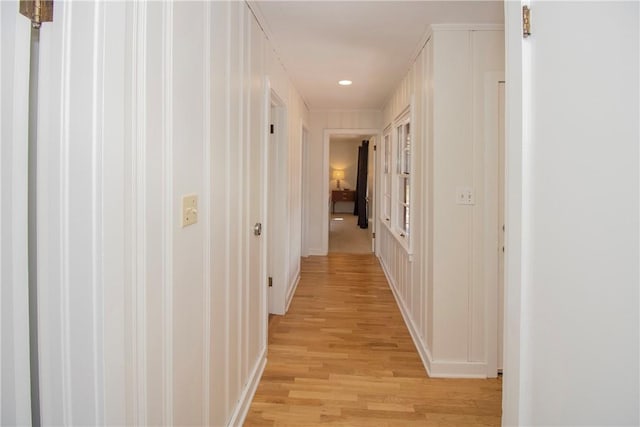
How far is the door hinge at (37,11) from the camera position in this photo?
83cm

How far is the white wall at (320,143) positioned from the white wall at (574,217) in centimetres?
512

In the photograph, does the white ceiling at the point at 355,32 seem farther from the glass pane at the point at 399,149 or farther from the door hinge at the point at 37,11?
the door hinge at the point at 37,11

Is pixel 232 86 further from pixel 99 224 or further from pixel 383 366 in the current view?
pixel 383 366

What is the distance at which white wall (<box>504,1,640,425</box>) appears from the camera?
72 cm

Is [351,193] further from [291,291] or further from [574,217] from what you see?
[574,217]

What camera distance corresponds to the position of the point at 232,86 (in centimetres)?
188

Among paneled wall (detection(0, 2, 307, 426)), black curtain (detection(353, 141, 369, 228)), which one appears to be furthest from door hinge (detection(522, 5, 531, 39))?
black curtain (detection(353, 141, 369, 228))

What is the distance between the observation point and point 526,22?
1.05m

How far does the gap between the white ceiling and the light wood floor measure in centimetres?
237

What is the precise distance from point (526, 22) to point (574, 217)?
1.85 feet

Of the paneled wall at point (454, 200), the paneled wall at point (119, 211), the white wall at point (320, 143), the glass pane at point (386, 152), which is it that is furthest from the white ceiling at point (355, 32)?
the white wall at point (320, 143)

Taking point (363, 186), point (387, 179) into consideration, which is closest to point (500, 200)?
point (387, 179)

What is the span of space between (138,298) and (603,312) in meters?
1.09

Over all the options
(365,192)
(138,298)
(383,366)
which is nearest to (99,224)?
(138,298)
